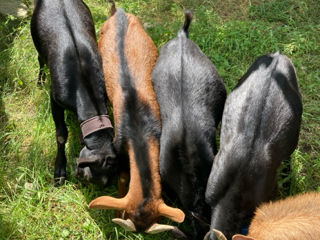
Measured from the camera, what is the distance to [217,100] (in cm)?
523

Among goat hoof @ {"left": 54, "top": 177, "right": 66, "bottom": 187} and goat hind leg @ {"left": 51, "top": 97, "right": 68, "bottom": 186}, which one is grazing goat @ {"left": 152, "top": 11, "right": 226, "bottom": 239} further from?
goat hoof @ {"left": 54, "top": 177, "right": 66, "bottom": 187}

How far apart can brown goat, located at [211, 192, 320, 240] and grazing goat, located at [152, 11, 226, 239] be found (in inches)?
38.9

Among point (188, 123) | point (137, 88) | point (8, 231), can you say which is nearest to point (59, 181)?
point (8, 231)

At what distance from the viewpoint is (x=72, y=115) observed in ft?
20.2

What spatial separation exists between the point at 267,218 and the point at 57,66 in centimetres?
353

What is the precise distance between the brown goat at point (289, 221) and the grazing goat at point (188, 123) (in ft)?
3.24

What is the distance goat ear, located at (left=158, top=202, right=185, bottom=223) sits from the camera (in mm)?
4359

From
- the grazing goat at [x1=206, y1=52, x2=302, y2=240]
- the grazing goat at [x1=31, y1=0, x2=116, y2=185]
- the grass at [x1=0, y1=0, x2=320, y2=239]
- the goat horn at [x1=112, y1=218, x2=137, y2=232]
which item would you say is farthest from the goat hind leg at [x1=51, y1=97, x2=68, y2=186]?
the grazing goat at [x1=206, y1=52, x2=302, y2=240]

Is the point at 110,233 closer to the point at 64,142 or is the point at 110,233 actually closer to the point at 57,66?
the point at 64,142

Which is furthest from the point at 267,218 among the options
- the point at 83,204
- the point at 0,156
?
the point at 0,156

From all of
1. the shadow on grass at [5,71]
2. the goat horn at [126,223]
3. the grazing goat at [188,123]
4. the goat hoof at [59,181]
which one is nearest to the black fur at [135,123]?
the grazing goat at [188,123]

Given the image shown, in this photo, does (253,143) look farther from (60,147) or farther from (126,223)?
(60,147)

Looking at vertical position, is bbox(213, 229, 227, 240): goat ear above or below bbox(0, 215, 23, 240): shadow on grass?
above

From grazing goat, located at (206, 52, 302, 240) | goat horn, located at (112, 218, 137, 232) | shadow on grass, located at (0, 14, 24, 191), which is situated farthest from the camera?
shadow on grass, located at (0, 14, 24, 191)
